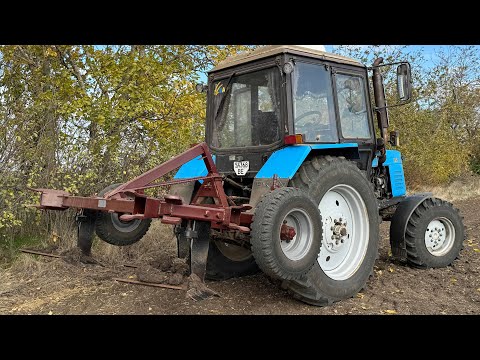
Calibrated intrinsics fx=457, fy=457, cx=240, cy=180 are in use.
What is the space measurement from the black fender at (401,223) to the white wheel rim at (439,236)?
338 millimetres

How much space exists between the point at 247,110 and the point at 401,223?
2.33 m

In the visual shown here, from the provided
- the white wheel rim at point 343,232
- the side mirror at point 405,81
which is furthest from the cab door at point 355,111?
the white wheel rim at point 343,232

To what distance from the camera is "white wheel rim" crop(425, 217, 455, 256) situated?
5609mm

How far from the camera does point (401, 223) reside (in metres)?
5.45

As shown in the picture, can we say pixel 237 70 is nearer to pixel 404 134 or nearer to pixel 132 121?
pixel 132 121

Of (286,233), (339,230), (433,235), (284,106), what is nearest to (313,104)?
(284,106)

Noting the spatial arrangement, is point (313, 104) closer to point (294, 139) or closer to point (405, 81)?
point (294, 139)

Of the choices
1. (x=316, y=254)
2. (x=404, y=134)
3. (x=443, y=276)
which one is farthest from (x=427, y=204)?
(x=404, y=134)

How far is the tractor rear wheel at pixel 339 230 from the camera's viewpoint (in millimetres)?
4145

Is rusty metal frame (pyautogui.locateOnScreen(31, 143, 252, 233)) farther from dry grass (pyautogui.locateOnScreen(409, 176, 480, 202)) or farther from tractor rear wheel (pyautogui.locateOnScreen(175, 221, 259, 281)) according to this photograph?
dry grass (pyautogui.locateOnScreen(409, 176, 480, 202))

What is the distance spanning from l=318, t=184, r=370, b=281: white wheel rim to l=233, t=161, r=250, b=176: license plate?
816mm

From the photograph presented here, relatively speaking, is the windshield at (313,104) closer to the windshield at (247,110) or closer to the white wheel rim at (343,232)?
the windshield at (247,110)

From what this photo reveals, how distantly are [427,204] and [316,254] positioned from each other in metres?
2.42

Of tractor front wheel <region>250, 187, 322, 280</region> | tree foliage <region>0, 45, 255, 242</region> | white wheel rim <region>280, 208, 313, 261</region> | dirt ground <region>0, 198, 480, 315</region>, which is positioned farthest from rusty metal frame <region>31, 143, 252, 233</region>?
tree foliage <region>0, 45, 255, 242</region>
